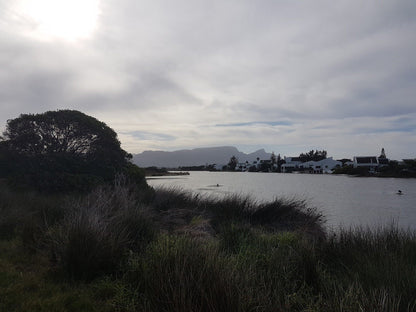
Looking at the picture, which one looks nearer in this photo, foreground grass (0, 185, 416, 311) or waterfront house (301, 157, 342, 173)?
foreground grass (0, 185, 416, 311)

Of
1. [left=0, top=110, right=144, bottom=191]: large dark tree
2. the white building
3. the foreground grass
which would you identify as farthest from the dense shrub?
the white building

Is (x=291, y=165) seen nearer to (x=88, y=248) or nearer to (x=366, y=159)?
(x=366, y=159)

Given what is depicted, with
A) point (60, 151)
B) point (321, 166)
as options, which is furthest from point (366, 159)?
point (60, 151)

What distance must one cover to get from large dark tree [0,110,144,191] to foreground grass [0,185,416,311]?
6793 mm

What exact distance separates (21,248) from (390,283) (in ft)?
20.4

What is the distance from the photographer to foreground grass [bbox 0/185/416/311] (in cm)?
293

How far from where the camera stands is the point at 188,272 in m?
3.28

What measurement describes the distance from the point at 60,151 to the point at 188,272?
13.6 meters

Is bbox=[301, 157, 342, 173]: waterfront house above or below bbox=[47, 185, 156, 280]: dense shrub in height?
above

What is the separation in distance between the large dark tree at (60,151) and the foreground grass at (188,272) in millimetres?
6793

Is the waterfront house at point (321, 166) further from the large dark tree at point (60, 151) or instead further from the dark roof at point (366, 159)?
the large dark tree at point (60, 151)

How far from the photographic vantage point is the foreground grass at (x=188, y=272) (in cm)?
293

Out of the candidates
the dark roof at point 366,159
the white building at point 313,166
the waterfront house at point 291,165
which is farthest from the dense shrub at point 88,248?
the waterfront house at point 291,165

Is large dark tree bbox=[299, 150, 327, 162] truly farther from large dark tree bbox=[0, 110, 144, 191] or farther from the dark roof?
large dark tree bbox=[0, 110, 144, 191]
